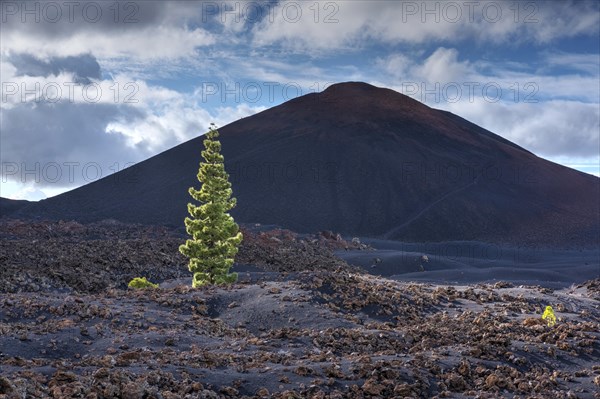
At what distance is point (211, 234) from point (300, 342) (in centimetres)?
1234

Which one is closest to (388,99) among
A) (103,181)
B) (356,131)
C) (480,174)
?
(356,131)

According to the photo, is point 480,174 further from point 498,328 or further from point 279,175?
point 498,328

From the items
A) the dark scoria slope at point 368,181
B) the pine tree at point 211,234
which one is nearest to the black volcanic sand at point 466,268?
the pine tree at point 211,234

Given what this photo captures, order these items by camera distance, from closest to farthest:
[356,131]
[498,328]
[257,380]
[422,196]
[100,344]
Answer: [257,380]
[100,344]
[498,328]
[422,196]
[356,131]

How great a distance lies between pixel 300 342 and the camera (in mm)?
12836

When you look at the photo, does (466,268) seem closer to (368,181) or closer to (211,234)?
(211,234)

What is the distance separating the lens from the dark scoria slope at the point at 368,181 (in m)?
69.0

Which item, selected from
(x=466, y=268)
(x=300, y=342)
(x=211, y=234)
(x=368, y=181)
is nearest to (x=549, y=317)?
(x=300, y=342)

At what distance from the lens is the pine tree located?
79.6ft

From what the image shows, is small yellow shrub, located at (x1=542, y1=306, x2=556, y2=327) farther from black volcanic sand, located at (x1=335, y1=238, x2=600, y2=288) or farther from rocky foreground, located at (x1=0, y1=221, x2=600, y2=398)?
black volcanic sand, located at (x1=335, y1=238, x2=600, y2=288)

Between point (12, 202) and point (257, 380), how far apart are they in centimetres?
8371

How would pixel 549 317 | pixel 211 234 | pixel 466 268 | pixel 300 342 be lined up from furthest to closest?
pixel 466 268, pixel 211 234, pixel 549 317, pixel 300 342

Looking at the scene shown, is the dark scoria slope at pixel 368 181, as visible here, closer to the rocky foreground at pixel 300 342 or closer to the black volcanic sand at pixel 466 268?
the black volcanic sand at pixel 466 268

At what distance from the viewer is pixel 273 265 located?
33.3 meters
